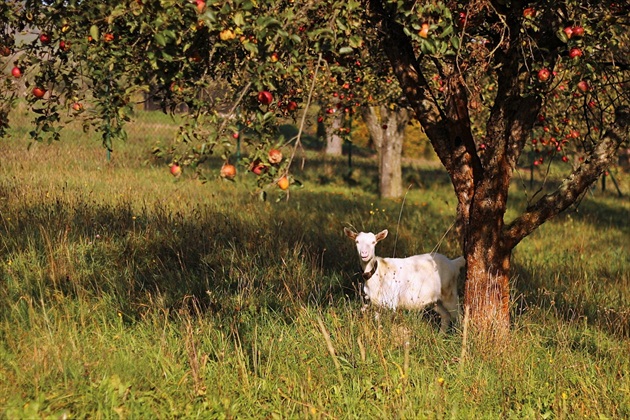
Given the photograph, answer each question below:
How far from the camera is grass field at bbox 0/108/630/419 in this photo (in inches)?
189

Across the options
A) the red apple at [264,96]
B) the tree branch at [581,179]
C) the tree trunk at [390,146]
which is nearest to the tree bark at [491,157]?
the tree branch at [581,179]

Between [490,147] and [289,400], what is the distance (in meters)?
3.14

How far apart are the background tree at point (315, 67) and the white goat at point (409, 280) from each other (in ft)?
2.54

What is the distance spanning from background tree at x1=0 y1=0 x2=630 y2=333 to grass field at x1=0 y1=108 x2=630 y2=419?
68 cm

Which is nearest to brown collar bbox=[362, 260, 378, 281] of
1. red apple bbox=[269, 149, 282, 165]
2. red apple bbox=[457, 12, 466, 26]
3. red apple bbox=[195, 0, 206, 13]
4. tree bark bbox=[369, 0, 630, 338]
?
tree bark bbox=[369, 0, 630, 338]

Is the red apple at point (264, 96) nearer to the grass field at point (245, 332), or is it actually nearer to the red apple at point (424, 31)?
the grass field at point (245, 332)

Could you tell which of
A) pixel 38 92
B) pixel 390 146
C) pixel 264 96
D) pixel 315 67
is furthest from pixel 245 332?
pixel 390 146

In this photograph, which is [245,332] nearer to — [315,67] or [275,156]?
[315,67]

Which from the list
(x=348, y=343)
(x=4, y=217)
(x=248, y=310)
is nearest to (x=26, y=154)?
(x=4, y=217)

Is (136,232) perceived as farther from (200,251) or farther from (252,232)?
(252,232)

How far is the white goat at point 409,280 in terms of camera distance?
716 cm

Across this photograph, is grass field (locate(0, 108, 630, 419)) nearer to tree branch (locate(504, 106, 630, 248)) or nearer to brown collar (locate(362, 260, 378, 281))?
brown collar (locate(362, 260, 378, 281))

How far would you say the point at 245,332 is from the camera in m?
6.07

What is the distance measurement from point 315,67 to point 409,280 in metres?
3.13
